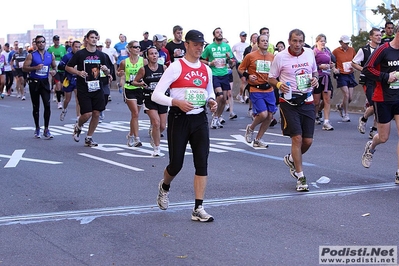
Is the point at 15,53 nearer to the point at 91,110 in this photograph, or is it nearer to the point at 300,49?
the point at 91,110

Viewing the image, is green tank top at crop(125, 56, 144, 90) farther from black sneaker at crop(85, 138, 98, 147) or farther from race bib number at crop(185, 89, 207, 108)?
race bib number at crop(185, 89, 207, 108)

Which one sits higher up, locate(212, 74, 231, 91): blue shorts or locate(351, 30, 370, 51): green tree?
locate(351, 30, 370, 51): green tree

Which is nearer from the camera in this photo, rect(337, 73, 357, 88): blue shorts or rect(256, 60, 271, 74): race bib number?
rect(256, 60, 271, 74): race bib number

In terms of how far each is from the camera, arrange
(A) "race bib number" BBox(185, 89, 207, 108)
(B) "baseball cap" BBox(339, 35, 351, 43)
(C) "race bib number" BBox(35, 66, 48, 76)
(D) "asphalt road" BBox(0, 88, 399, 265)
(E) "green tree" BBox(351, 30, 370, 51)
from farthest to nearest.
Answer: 1. (E) "green tree" BBox(351, 30, 370, 51)
2. (B) "baseball cap" BBox(339, 35, 351, 43)
3. (C) "race bib number" BBox(35, 66, 48, 76)
4. (A) "race bib number" BBox(185, 89, 207, 108)
5. (D) "asphalt road" BBox(0, 88, 399, 265)

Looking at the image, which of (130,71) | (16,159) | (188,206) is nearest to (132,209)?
(188,206)

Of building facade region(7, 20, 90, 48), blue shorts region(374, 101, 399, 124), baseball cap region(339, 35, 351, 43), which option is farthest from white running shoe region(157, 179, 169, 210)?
building facade region(7, 20, 90, 48)

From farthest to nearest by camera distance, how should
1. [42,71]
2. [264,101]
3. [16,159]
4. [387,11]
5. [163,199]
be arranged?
1. [387,11]
2. [42,71]
3. [264,101]
4. [16,159]
5. [163,199]

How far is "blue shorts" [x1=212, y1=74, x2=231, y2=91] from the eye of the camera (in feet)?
58.0

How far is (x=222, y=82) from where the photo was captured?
1791cm

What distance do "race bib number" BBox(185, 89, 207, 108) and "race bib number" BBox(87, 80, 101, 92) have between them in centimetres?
652

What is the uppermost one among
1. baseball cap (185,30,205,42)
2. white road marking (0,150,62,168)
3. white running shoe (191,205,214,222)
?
baseball cap (185,30,205,42)

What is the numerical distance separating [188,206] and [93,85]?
6061mm

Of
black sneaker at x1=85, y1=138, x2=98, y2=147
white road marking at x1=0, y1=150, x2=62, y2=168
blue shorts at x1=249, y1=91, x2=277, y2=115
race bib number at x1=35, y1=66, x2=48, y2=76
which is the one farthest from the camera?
race bib number at x1=35, y1=66, x2=48, y2=76

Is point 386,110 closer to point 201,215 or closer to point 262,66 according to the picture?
point 201,215
